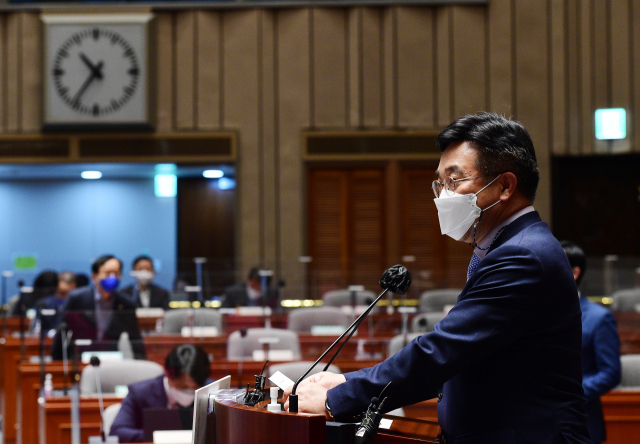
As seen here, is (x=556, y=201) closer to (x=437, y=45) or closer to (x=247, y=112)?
(x=437, y=45)

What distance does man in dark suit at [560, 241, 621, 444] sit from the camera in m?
3.14

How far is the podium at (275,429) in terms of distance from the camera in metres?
1.31

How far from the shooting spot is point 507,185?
157 centimetres

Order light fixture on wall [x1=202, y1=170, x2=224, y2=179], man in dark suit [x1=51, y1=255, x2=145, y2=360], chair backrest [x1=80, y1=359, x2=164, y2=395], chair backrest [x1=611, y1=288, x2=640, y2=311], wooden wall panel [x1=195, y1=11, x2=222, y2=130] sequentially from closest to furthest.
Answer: chair backrest [x1=80, y1=359, x2=164, y2=395]
man in dark suit [x1=51, y1=255, x2=145, y2=360]
chair backrest [x1=611, y1=288, x2=640, y2=311]
wooden wall panel [x1=195, y1=11, x2=222, y2=130]
light fixture on wall [x1=202, y1=170, x2=224, y2=179]

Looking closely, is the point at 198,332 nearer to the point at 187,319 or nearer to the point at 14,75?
the point at 187,319

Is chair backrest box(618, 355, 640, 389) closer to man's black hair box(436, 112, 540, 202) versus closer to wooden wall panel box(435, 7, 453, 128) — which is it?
man's black hair box(436, 112, 540, 202)

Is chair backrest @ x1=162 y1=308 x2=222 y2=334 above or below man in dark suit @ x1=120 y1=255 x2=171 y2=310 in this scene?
below

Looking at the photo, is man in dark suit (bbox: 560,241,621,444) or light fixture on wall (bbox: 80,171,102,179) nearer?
man in dark suit (bbox: 560,241,621,444)

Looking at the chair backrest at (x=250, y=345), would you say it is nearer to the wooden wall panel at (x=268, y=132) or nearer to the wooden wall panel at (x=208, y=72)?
the wooden wall panel at (x=268, y=132)

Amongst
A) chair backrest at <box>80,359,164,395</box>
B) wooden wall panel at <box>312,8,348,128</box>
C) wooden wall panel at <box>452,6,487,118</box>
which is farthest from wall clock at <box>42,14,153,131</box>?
chair backrest at <box>80,359,164,395</box>

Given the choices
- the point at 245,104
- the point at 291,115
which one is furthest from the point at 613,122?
the point at 245,104

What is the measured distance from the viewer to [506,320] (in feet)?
4.65

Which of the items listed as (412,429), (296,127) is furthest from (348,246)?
(412,429)

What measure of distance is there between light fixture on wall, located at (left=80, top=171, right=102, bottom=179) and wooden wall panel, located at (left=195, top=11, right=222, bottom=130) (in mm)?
1601
